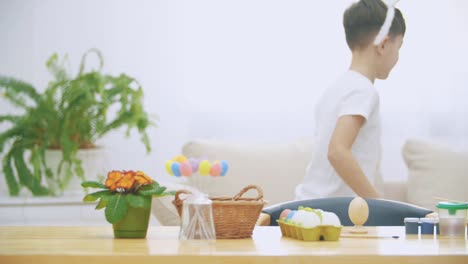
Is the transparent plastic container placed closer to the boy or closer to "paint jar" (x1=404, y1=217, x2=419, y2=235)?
"paint jar" (x1=404, y1=217, x2=419, y2=235)

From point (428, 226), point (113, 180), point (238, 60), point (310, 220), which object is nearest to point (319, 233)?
point (310, 220)

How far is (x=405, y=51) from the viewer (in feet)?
13.4

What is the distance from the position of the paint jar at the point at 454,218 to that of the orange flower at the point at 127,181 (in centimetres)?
57

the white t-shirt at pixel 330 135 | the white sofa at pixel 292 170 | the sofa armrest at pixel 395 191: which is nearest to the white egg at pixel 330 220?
the white t-shirt at pixel 330 135

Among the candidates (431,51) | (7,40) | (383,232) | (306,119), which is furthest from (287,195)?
(383,232)

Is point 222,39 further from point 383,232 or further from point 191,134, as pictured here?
point 383,232

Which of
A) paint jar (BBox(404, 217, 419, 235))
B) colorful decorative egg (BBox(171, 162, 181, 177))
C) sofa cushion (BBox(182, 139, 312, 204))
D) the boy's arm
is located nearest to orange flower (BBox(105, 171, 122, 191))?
colorful decorative egg (BBox(171, 162, 181, 177))

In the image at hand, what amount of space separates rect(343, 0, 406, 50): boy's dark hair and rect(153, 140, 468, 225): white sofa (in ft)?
3.03

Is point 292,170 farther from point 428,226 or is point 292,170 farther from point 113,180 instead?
point 113,180

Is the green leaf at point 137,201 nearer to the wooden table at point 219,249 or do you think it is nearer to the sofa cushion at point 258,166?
the wooden table at point 219,249

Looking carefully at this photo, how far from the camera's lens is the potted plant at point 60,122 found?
357 centimetres

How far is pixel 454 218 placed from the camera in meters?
1.58

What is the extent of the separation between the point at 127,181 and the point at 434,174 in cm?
235

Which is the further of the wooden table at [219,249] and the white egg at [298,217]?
the white egg at [298,217]
